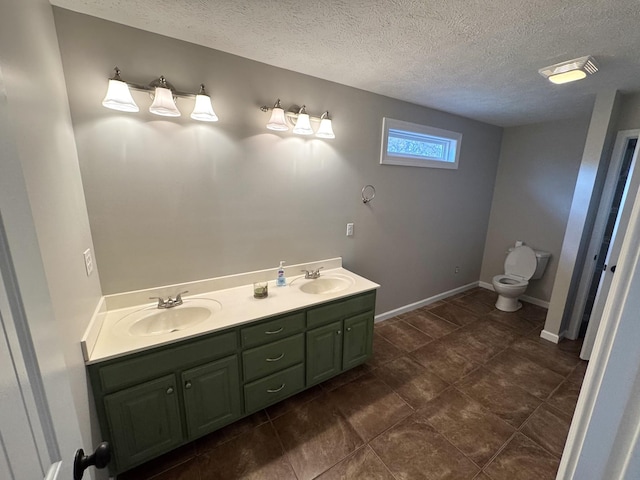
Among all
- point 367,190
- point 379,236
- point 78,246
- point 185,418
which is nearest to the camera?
point 78,246

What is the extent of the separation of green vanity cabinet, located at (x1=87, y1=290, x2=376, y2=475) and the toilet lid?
274 cm

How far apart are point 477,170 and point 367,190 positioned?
193 cm

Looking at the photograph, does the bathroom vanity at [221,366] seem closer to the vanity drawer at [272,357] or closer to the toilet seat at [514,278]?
the vanity drawer at [272,357]

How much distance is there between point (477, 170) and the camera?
354cm

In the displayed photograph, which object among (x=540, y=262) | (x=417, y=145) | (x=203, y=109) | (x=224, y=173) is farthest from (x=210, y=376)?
(x=540, y=262)

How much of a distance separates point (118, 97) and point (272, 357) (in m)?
1.72

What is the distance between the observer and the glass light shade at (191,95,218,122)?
1589 mm

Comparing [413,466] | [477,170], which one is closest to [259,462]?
[413,466]

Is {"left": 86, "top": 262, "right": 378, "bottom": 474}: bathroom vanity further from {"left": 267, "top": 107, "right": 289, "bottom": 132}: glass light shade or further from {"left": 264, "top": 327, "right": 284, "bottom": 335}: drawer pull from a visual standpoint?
{"left": 267, "top": 107, "right": 289, "bottom": 132}: glass light shade

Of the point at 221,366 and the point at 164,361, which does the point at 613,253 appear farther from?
the point at 164,361

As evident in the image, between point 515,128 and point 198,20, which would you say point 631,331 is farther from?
point 515,128

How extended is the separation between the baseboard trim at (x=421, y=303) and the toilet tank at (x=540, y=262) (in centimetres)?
83

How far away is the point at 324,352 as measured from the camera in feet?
6.54

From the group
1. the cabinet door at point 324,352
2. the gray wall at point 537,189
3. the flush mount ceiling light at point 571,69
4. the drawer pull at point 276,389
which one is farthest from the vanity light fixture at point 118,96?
the gray wall at point 537,189
